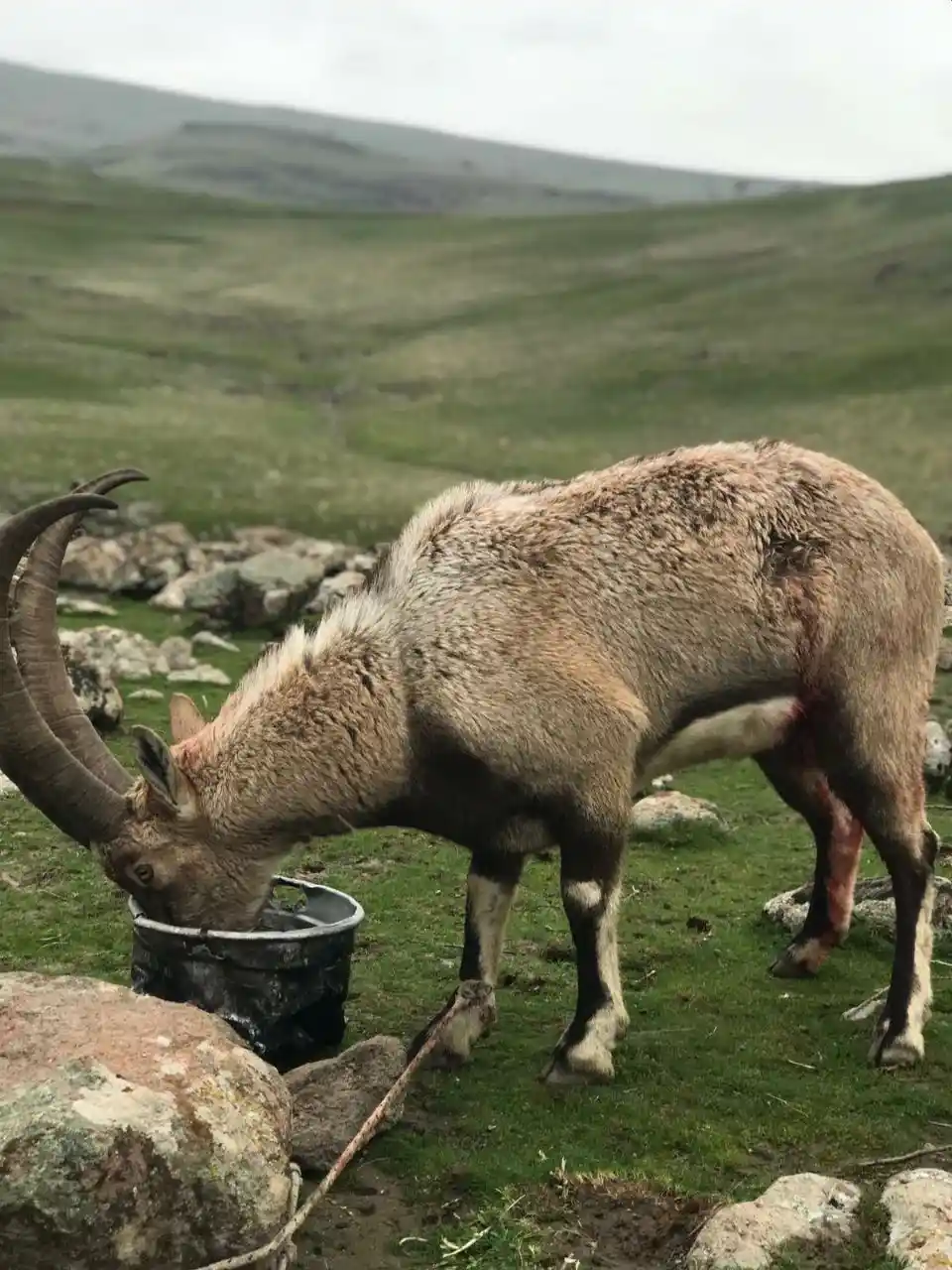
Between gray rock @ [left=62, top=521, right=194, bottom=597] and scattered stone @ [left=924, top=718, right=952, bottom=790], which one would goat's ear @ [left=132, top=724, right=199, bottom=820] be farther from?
gray rock @ [left=62, top=521, right=194, bottom=597]

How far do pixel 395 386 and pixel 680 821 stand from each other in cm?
4476

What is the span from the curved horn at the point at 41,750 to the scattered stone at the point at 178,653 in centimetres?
973

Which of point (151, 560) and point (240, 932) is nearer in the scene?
point (240, 932)

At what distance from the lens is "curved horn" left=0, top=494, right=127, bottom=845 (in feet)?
21.1

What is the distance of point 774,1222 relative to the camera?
545 centimetres

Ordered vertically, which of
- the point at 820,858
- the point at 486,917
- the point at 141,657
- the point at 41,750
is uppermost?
the point at 41,750

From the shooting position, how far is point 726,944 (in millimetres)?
9070

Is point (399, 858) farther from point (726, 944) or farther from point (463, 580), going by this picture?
point (463, 580)

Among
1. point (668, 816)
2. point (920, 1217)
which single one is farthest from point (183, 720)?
point (668, 816)

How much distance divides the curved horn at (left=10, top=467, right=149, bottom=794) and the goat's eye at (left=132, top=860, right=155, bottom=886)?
0.38 metres

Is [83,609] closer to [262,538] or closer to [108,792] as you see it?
[262,538]

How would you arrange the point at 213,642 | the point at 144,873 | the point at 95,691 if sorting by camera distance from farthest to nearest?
the point at 213,642 < the point at 95,691 < the point at 144,873

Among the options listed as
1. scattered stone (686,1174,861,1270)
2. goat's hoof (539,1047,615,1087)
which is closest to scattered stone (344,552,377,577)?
goat's hoof (539,1047,615,1087)

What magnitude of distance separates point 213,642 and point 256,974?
11573 mm
